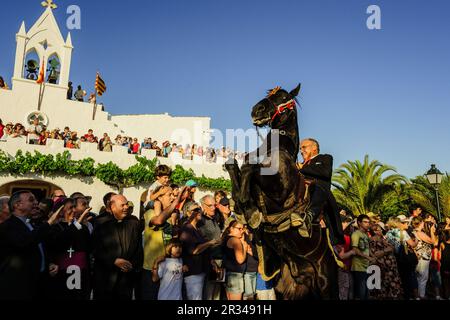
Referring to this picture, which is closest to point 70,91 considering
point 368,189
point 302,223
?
point 368,189

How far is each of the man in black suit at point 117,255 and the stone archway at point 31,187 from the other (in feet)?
→ 54.0

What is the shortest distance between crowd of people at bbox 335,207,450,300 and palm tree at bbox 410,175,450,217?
15.4m

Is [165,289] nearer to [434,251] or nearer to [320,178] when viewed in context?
[320,178]

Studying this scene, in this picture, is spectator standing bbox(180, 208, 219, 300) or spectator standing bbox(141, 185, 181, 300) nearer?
spectator standing bbox(141, 185, 181, 300)

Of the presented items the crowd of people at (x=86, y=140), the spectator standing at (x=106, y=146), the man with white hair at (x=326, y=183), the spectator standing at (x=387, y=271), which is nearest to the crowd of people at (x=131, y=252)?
the man with white hair at (x=326, y=183)

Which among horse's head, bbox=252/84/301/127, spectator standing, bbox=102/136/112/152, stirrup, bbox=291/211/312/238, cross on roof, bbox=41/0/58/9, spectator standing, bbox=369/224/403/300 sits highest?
cross on roof, bbox=41/0/58/9

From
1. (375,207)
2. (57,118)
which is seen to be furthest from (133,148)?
(375,207)

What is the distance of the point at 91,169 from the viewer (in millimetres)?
21234

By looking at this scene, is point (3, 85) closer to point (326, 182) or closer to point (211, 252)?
point (211, 252)

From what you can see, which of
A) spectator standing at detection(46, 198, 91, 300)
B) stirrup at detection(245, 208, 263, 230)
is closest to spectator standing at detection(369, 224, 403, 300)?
stirrup at detection(245, 208, 263, 230)

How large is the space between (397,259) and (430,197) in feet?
64.3

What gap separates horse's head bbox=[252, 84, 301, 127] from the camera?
409cm

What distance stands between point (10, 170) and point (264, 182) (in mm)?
19422

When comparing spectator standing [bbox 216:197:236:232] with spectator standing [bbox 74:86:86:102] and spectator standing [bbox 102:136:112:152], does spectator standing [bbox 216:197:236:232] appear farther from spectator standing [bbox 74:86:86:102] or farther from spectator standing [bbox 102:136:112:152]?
spectator standing [bbox 74:86:86:102]
